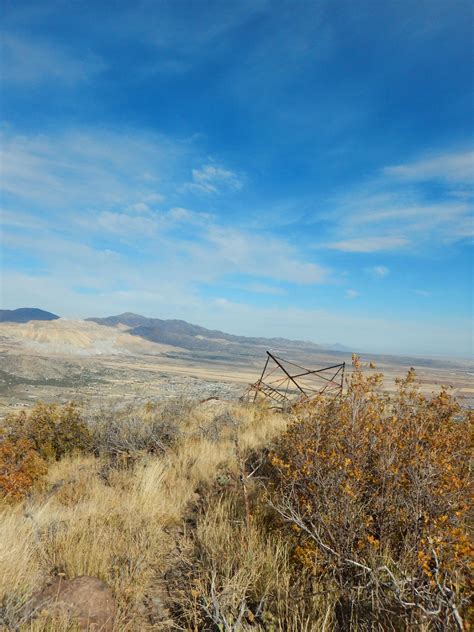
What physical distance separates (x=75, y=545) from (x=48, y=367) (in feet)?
160

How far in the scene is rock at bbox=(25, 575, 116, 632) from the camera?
9.32 ft

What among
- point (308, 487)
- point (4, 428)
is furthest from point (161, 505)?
point (4, 428)

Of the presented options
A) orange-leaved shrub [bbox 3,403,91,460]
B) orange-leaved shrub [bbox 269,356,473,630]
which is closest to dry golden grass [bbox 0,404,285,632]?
orange-leaved shrub [bbox 3,403,91,460]

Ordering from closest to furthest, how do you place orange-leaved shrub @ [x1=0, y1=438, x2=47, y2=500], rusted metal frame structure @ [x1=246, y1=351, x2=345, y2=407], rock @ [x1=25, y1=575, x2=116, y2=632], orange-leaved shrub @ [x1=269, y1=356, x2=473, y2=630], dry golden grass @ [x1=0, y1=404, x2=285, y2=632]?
1. orange-leaved shrub @ [x1=269, y1=356, x2=473, y2=630]
2. rock @ [x1=25, y1=575, x2=116, y2=632]
3. dry golden grass @ [x1=0, y1=404, x2=285, y2=632]
4. orange-leaved shrub @ [x1=0, y1=438, x2=47, y2=500]
5. rusted metal frame structure @ [x1=246, y1=351, x2=345, y2=407]

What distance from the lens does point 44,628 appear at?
8.70ft

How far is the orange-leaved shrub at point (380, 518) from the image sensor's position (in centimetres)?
273

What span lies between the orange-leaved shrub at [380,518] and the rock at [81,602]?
173 centimetres

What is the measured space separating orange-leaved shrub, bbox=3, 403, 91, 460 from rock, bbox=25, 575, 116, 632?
19.8 feet

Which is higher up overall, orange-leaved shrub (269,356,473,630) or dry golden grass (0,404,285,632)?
orange-leaved shrub (269,356,473,630)

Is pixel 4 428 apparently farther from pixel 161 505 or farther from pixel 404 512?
pixel 404 512

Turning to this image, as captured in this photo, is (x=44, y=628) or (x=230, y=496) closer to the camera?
(x=44, y=628)

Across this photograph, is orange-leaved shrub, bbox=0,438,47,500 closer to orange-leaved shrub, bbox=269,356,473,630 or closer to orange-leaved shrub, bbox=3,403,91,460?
orange-leaved shrub, bbox=3,403,91,460

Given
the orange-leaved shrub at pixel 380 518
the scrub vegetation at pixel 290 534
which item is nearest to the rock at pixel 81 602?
the scrub vegetation at pixel 290 534

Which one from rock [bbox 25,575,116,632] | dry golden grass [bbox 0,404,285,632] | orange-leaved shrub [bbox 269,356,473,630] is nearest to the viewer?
orange-leaved shrub [bbox 269,356,473,630]
